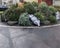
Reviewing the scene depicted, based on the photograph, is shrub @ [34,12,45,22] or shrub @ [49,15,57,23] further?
shrub @ [49,15,57,23]

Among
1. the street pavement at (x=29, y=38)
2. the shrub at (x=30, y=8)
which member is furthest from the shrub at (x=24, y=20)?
the street pavement at (x=29, y=38)

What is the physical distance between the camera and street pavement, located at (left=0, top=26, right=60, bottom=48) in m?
8.61

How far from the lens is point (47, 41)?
360 inches

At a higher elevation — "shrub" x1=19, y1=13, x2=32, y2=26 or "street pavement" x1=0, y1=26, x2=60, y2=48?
"shrub" x1=19, y1=13, x2=32, y2=26

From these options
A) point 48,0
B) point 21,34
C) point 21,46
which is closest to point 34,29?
point 21,34

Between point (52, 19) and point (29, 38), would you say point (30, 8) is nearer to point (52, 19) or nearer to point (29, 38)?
point (52, 19)

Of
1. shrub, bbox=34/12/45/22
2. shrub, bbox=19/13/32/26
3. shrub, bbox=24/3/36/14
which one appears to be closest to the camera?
shrub, bbox=19/13/32/26

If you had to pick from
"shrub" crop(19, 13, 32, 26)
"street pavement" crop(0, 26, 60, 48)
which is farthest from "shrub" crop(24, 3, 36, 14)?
"street pavement" crop(0, 26, 60, 48)

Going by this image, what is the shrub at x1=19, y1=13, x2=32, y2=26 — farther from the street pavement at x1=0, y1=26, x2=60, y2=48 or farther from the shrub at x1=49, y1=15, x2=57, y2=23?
the shrub at x1=49, y1=15, x2=57, y2=23

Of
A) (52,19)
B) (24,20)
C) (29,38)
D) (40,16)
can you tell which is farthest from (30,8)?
(29,38)

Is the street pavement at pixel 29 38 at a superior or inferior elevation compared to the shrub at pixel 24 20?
inferior

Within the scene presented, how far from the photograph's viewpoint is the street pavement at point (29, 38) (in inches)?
339

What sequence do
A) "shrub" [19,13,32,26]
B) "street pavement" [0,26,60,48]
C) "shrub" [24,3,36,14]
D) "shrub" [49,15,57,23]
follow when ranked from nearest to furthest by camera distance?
"street pavement" [0,26,60,48] → "shrub" [19,13,32,26] → "shrub" [49,15,57,23] → "shrub" [24,3,36,14]

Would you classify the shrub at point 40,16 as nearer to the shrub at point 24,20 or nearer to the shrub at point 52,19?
the shrub at point 52,19
